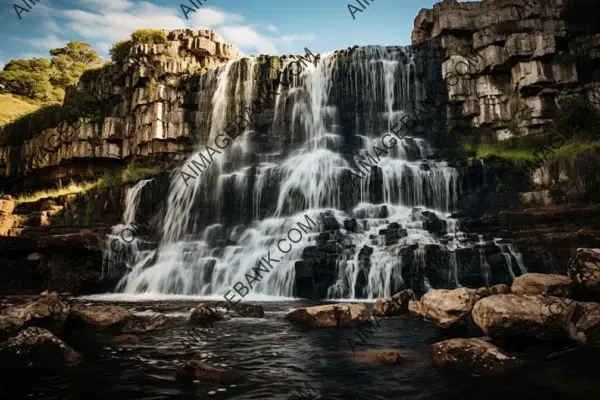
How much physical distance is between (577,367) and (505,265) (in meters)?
9.31

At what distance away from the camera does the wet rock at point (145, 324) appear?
8312 mm

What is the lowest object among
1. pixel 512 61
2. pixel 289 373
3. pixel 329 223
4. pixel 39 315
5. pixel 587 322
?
pixel 289 373

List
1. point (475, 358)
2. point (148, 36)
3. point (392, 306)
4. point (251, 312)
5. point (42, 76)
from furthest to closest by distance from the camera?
point (42, 76) → point (148, 36) → point (251, 312) → point (392, 306) → point (475, 358)

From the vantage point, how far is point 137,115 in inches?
1175

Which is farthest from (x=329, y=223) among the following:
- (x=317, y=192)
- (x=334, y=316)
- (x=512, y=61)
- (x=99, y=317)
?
(x=512, y=61)

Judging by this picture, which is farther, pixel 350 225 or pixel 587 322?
pixel 350 225

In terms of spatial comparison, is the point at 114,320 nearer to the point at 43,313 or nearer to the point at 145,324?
the point at 145,324

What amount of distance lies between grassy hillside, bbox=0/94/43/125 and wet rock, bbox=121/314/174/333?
43451 millimetres

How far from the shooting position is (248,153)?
26953 mm

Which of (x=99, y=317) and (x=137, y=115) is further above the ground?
(x=137, y=115)

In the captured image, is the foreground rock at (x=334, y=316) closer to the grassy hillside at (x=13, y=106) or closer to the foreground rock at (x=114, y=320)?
the foreground rock at (x=114, y=320)

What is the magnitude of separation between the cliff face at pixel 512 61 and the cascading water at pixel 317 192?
3.16m

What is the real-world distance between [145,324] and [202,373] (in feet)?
12.5

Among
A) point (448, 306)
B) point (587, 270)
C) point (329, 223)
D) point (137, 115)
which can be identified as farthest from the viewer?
point (137, 115)
